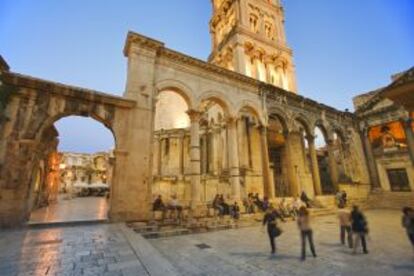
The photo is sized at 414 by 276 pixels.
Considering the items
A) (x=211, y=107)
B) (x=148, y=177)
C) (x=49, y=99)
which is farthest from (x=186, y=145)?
(x=49, y=99)

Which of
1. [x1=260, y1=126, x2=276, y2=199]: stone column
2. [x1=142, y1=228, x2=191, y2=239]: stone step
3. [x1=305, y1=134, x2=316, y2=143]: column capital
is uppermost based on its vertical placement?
[x1=305, y1=134, x2=316, y2=143]: column capital

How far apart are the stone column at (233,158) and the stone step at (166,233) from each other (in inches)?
226

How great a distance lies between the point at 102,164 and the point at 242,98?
3067 cm

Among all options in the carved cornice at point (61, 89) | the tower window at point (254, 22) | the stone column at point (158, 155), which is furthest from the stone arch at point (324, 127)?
the carved cornice at point (61, 89)

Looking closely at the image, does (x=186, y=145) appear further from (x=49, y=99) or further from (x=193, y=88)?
(x=49, y=99)

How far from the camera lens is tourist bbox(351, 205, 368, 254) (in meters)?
5.50

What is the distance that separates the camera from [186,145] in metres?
21.4

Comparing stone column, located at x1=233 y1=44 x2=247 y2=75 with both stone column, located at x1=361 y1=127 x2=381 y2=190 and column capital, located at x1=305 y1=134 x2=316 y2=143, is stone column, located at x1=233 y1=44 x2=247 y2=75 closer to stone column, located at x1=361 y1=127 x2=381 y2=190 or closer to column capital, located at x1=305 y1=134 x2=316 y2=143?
column capital, located at x1=305 y1=134 x2=316 y2=143

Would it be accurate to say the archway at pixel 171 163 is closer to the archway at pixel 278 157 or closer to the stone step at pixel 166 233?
the archway at pixel 278 157

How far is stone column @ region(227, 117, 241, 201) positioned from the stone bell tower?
28.1 ft

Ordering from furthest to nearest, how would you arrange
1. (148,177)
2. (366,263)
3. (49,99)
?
(148,177)
(49,99)
(366,263)

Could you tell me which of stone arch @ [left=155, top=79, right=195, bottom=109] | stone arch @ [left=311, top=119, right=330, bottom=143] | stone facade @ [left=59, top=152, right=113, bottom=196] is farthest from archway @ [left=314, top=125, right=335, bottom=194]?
stone facade @ [left=59, top=152, right=113, bottom=196]

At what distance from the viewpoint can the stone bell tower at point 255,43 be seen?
71.5 feet

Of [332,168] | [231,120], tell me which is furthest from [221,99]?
[332,168]
